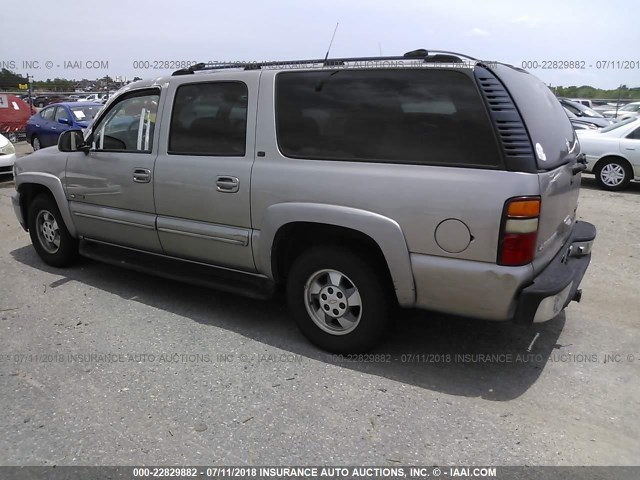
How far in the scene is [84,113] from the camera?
13.9 metres

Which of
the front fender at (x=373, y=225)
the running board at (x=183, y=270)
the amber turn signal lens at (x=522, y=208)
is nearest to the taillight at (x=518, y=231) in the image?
the amber turn signal lens at (x=522, y=208)

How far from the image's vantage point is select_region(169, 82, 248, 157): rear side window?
3.99 m

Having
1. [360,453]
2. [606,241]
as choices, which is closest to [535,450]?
[360,453]

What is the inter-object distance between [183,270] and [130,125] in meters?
1.38

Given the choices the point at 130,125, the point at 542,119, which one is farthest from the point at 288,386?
the point at 130,125

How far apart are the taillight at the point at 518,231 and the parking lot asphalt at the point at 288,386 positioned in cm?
89

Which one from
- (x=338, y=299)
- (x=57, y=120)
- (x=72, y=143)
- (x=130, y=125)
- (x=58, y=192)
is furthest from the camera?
(x=57, y=120)

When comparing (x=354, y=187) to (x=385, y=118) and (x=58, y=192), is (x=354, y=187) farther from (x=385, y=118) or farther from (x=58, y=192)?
(x=58, y=192)

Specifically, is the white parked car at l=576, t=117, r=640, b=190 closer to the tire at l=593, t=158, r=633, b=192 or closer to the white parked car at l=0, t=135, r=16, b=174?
the tire at l=593, t=158, r=633, b=192

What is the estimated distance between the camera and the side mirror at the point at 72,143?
493cm

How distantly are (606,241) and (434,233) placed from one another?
14.2ft

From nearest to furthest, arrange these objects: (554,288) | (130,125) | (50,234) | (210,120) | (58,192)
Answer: (554,288) → (210,120) → (130,125) → (58,192) → (50,234)

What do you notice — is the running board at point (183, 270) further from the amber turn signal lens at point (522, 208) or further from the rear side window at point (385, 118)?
the amber turn signal lens at point (522, 208)

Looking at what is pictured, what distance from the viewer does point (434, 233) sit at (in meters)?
3.18
